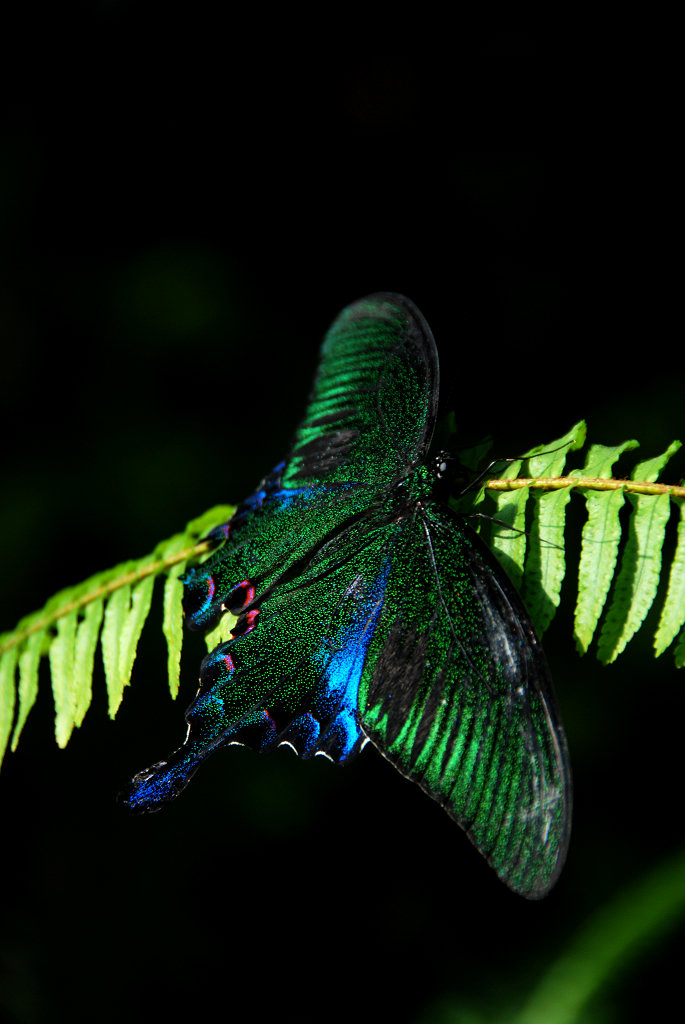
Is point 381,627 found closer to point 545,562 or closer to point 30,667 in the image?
point 545,562

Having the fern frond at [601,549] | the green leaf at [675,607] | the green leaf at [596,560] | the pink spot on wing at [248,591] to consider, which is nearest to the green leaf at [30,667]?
the pink spot on wing at [248,591]

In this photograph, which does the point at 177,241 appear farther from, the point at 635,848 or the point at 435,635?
the point at 635,848

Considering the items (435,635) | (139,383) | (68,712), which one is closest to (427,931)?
(68,712)

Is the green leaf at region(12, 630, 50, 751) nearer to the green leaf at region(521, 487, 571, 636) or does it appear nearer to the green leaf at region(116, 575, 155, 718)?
the green leaf at region(116, 575, 155, 718)

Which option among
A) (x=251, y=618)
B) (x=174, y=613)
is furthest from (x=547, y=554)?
(x=174, y=613)

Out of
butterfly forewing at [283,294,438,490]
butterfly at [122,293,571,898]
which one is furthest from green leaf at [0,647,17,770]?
butterfly forewing at [283,294,438,490]

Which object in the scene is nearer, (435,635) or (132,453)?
(435,635)
